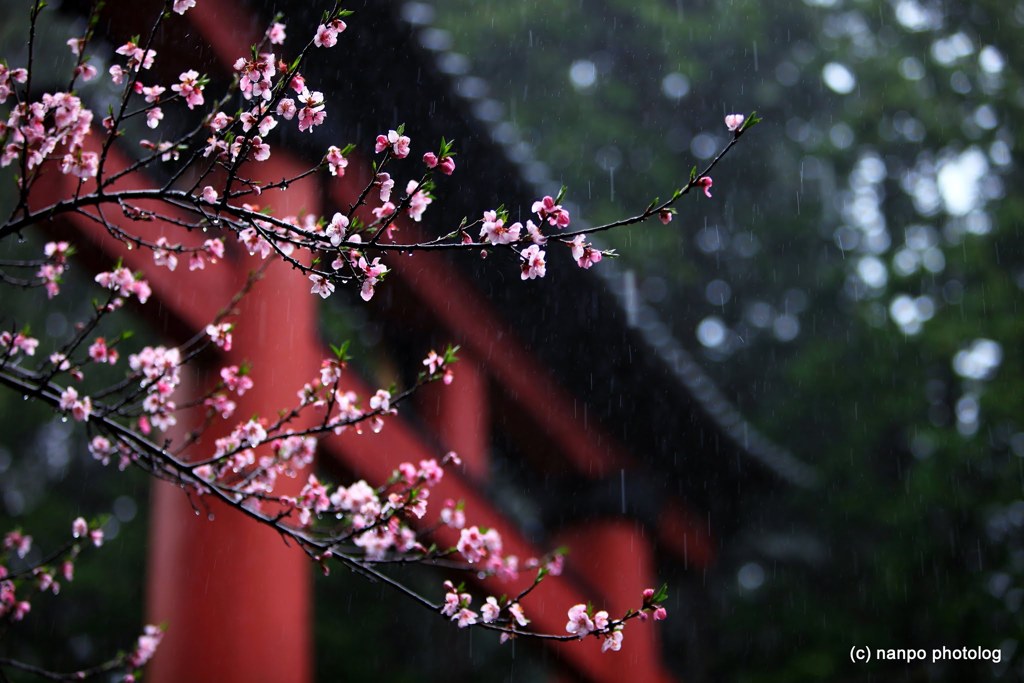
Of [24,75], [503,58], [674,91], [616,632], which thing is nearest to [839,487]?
[674,91]

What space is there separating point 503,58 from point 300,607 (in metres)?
9.58

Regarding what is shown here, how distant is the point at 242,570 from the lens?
3.18 m

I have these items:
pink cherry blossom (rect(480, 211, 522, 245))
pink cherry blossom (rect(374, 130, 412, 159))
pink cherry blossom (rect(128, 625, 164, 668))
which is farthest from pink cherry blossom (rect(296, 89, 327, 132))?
pink cherry blossom (rect(128, 625, 164, 668))

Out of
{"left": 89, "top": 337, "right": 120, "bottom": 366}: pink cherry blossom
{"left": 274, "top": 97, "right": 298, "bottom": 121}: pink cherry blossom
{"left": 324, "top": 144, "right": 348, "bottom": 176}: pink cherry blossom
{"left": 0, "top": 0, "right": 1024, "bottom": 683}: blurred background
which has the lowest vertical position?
{"left": 89, "top": 337, "right": 120, "bottom": 366}: pink cherry blossom

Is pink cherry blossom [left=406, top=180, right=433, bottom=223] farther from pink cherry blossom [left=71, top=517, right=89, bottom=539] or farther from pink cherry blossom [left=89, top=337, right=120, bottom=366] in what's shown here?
pink cherry blossom [left=71, top=517, right=89, bottom=539]

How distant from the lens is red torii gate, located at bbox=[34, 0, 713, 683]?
122 inches

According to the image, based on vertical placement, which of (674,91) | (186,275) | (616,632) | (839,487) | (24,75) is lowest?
(616,632)

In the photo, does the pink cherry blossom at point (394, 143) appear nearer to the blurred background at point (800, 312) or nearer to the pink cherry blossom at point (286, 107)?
the pink cherry blossom at point (286, 107)

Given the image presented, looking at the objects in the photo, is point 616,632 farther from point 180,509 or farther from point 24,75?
point 180,509

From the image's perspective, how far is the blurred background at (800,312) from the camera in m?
8.63

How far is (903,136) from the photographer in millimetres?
10984

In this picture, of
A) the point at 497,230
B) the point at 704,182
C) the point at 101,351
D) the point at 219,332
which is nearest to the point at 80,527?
the point at 101,351

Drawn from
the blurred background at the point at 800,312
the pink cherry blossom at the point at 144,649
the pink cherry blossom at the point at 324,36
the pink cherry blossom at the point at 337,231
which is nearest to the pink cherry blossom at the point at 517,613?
the pink cherry blossom at the point at 337,231

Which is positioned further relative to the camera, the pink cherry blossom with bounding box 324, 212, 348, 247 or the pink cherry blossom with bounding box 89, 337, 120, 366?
the pink cherry blossom with bounding box 89, 337, 120, 366
